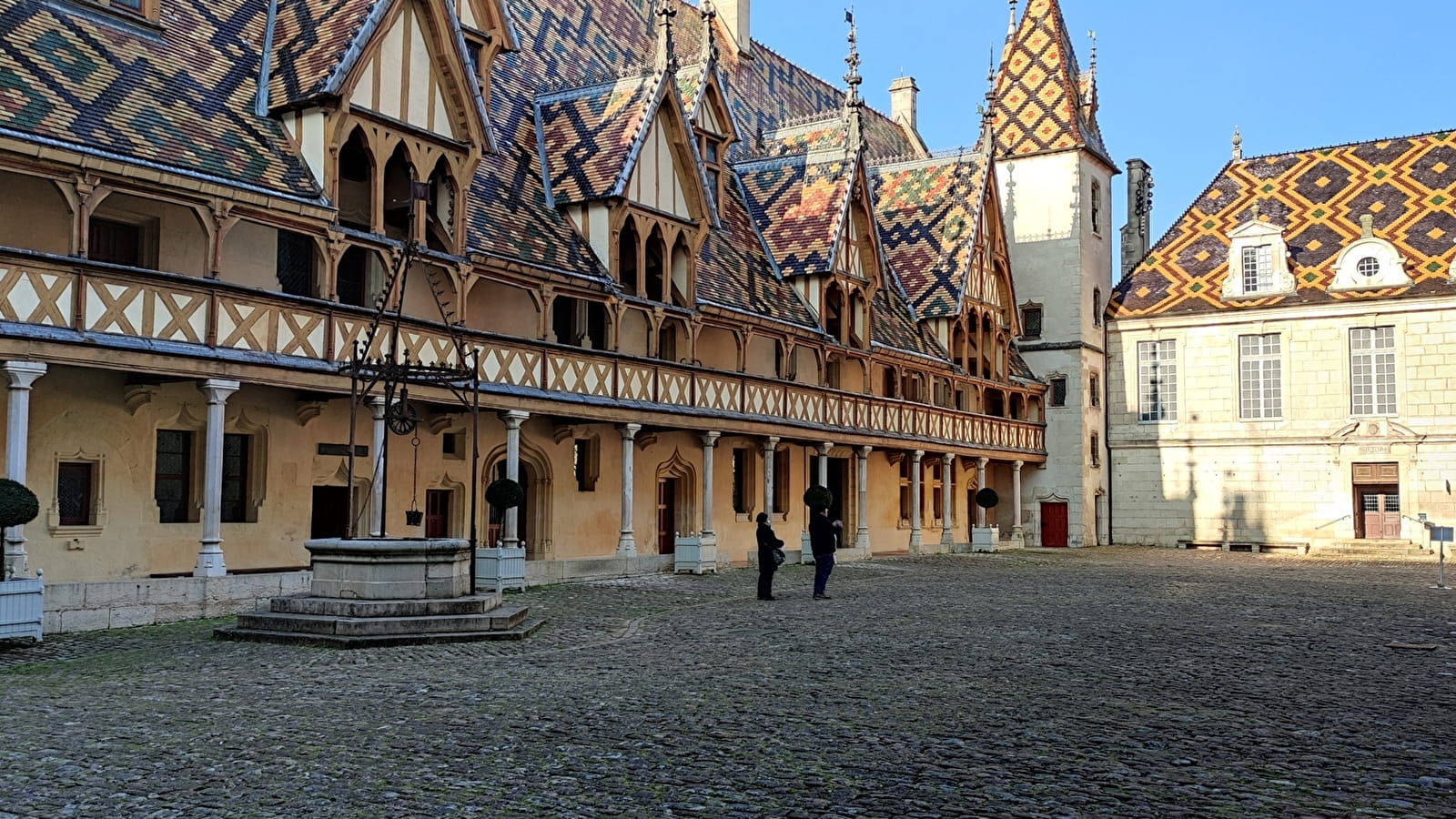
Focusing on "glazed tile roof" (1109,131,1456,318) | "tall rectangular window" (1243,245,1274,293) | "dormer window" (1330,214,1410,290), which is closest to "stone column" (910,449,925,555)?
"glazed tile roof" (1109,131,1456,318)

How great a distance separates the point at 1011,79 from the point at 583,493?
27.5 meters

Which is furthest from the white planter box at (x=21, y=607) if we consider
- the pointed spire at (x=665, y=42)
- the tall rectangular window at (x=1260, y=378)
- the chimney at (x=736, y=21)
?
the tall rectangular window at (x=1260, y=378)

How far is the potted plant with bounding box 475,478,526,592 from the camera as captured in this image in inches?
749

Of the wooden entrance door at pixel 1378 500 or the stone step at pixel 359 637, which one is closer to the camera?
the stone step at pixel 359 637

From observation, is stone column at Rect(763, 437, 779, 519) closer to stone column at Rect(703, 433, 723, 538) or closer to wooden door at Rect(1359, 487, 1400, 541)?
stone column at Rect(703, 433, 723, 538)

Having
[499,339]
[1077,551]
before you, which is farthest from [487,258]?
[1077,551]

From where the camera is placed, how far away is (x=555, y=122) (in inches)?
1028

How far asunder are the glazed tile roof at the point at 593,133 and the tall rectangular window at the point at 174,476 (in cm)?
900

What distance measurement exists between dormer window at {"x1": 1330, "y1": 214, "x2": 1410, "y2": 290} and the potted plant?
30350 millimetres

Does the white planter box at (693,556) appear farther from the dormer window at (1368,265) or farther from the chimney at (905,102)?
the chimney at (905,102)

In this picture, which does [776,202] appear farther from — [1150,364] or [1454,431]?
[1454,431]

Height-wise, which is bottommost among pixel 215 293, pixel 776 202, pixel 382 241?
pixel 215 293

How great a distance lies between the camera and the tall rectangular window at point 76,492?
53.4ft

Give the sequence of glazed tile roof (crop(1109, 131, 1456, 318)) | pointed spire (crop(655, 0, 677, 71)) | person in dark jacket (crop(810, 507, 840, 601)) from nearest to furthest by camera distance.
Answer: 1. person in dark jacket (crop(810, 507, 840, 601))
2. pointed spire (crop(655, 0, 677, 71))
3. glazed tile roof (crop(1109, 131, 1456, 318))
